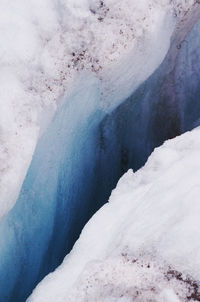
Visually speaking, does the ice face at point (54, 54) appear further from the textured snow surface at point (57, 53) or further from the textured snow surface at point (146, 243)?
the textured snow surface at point (146, 243)

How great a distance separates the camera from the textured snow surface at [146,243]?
90 centimetres

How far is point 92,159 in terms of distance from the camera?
157 cm

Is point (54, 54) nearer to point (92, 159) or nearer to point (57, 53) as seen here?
point (57, 53)

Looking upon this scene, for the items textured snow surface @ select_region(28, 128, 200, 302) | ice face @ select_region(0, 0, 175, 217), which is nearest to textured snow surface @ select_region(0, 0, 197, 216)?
ice face @ select_region(0, 0, 175, 217)

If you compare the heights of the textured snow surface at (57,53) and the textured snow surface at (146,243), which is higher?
the textured snow surface at (57,53)

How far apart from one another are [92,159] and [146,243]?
63cm

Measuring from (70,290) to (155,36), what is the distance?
2.76 feet

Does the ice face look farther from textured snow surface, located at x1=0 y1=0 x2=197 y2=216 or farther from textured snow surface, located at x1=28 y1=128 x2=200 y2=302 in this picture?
textured snow surface, located at x1=28 y1=128 x2=200 y2=302

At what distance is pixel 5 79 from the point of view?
3.94 ft

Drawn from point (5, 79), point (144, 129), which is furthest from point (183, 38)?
point (5, 79)

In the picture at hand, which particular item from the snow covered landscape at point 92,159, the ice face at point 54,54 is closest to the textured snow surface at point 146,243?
the snow covered landscape at point 92,159

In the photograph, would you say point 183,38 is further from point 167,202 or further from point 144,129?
point 167,202

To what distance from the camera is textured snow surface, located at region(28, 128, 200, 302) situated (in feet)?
2.96

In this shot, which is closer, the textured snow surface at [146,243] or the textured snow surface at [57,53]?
the textured snow surface at [146,243]
